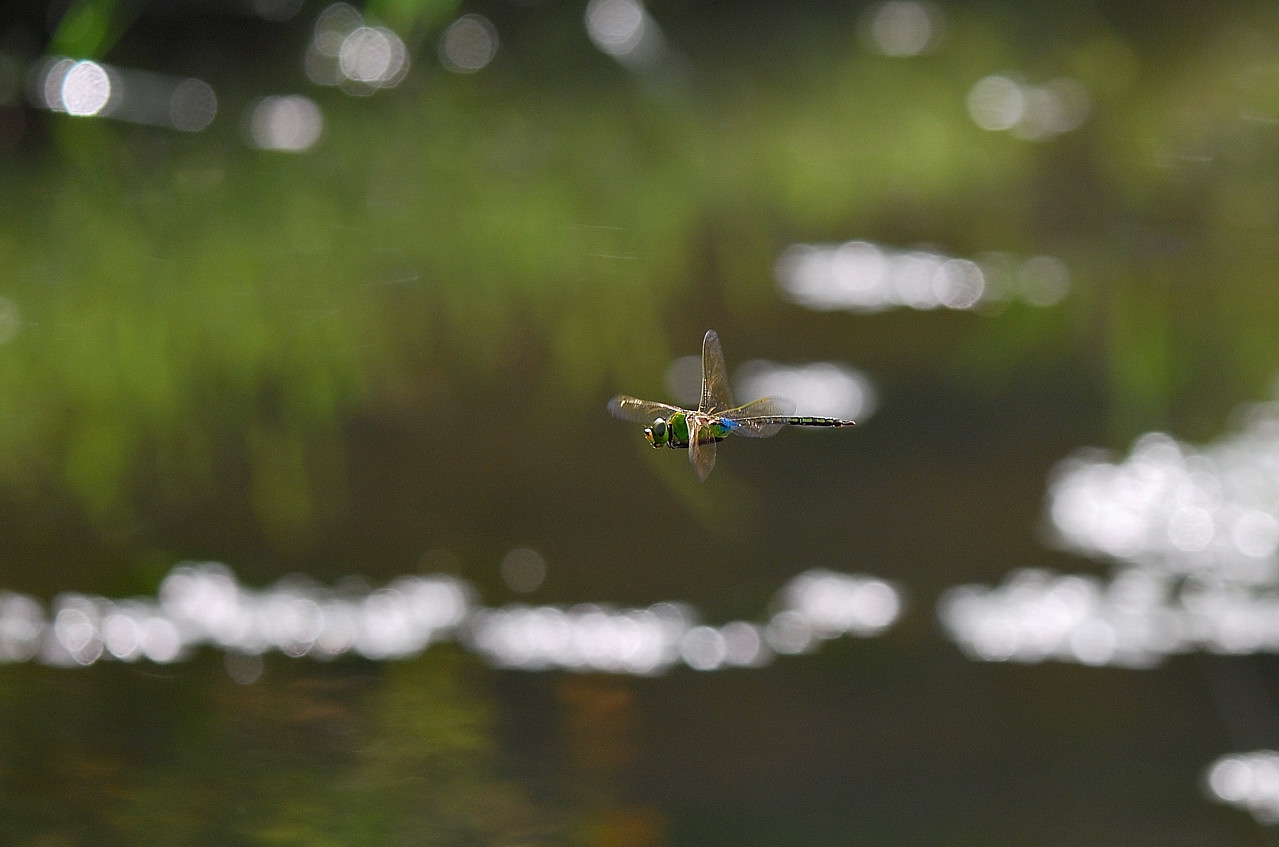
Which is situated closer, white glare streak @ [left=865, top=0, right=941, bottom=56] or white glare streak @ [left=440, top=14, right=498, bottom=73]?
white glare streak @ [left=440, top=14, right=498, bottom=73]

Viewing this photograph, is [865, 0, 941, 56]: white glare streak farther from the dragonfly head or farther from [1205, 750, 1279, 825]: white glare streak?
the dragonfly head

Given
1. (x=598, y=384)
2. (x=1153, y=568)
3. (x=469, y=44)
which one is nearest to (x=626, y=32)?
(x=469, y=44)

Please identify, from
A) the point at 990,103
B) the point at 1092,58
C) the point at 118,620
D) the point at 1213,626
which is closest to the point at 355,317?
the point at 118,620

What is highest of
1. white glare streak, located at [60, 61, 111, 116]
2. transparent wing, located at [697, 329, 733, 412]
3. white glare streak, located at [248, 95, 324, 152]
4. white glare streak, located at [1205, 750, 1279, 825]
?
white glare streak, located at [60, 61, 111, 116]

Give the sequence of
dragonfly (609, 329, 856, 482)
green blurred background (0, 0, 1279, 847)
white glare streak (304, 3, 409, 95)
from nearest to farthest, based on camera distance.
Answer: dragonfly (609, 329, 856, 482) → green blurred background (0, 0, 1279, 847) → white glare streak (304, 3, 409, 95)

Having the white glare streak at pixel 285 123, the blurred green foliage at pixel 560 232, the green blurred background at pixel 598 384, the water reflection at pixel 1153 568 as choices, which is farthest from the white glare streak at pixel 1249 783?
the white glare streak at pixel 285 123

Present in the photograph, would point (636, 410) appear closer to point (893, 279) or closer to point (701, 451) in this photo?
point (701, 451)

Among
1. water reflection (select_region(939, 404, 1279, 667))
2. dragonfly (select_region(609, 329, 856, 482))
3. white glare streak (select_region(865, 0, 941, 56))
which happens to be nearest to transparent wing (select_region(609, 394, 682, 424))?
dragonfly (select_region(609, 329, 856, 482))
